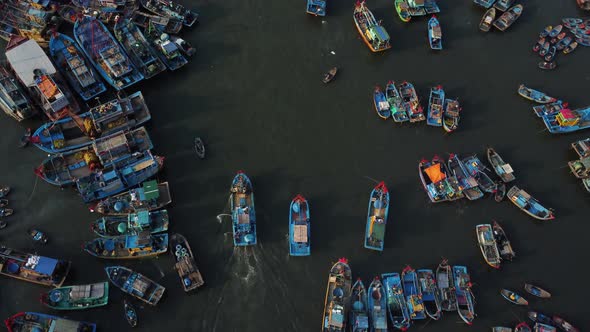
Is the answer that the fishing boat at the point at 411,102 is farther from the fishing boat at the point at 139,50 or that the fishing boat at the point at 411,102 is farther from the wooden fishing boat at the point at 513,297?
the fishing boat at the point at 139,50

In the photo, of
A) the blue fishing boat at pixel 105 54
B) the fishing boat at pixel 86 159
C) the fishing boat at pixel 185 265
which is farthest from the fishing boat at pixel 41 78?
the fishing boat at pixel 185 265

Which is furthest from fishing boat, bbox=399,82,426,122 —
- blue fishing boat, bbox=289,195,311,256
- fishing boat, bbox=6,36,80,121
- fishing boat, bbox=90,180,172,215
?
fishing boat, bbox=6,36,80,121

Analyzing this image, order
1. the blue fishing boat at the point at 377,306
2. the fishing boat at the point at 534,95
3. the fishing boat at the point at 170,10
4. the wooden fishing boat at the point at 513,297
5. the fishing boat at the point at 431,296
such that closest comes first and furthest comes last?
the blue fishing boat at the point at 377,306, the fishing boat at the point at 431,296, the wooden fishing boat at the point at 513,297, the fishing boat at the point at 534,95, the fishing boat at the point at 170,10

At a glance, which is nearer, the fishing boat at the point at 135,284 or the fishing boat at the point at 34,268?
the fishing boat at the point at 34,268

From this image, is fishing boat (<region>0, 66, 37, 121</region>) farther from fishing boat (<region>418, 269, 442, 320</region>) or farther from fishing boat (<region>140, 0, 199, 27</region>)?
fishing boat (<region>418, 269, 442, 320</region>)

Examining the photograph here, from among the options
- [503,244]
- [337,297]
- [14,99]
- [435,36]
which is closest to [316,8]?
[435,36]

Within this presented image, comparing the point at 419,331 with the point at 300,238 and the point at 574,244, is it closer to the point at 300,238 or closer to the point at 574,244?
the point at 300,238

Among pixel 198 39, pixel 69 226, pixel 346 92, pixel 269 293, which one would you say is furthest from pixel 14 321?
pixel 346 92
